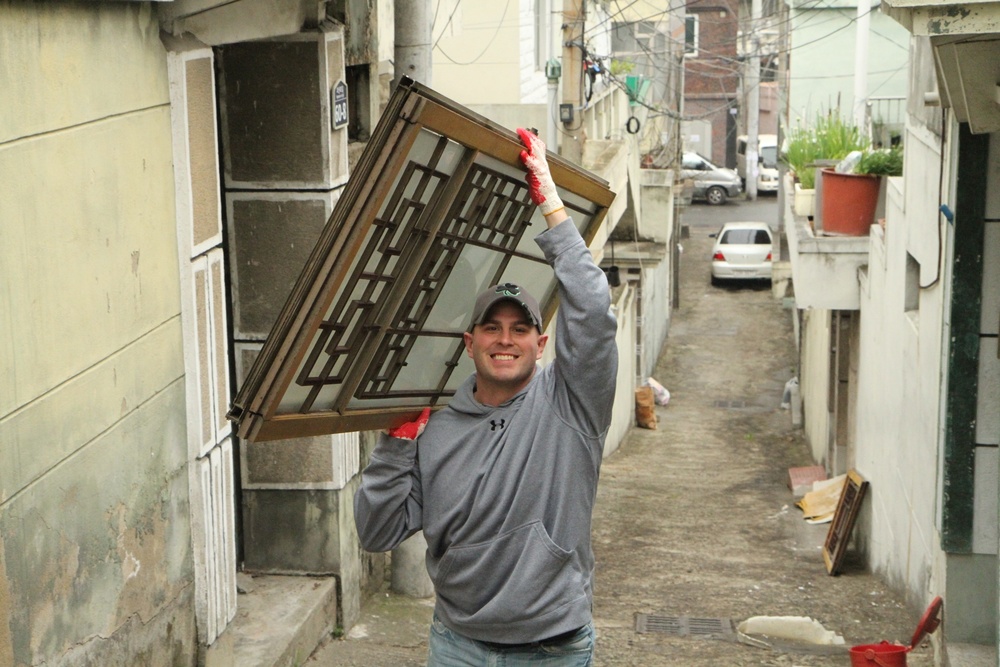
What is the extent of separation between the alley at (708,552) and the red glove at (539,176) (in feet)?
11.4

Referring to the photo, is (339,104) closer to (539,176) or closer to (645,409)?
(539,176)

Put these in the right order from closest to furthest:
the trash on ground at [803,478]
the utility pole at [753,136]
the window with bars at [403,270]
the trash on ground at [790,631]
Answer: the window with bars at [403,270]
the trash on ground at [790,631]
the trash on ground at [803,478]
the utility pole at [753,136]

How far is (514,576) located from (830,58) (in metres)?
23.7

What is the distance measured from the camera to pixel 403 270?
3672 mm

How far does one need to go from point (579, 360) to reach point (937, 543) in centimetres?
456

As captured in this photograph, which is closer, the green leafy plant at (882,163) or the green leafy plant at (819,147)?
the green leafy plant at (882,163)

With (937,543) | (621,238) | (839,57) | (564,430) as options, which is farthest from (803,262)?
(839,57)

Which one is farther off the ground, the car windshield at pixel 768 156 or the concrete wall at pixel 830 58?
the concrete wall at pixel 830 58

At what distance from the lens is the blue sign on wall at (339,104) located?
629cm

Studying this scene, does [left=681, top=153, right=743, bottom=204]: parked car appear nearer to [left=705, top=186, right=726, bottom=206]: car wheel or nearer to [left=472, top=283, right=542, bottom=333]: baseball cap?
[left=705, top=186, right=726, bottom=206]: car wheel

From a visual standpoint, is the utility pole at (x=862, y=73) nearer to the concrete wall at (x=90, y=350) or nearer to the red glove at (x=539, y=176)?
the concrete wall at (x=90, y=350)

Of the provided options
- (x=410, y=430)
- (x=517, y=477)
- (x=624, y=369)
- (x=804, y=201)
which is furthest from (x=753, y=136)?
(x=517, y=477)

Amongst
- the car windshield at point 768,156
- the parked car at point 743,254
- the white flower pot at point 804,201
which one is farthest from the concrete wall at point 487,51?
the car windshield at point 768,156

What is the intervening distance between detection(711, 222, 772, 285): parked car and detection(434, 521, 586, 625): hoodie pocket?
28399 mm
